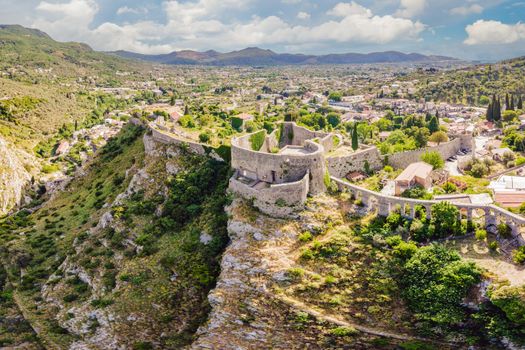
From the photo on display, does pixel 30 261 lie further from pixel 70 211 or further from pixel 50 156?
pixel 50 156

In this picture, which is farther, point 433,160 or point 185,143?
point 185,143

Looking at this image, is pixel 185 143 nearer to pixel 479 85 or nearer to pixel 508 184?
pixel 508 184

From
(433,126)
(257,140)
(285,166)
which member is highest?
(257,140)

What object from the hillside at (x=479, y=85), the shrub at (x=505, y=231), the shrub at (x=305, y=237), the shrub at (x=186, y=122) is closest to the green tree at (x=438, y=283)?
the shrub at (x=505, y=231)

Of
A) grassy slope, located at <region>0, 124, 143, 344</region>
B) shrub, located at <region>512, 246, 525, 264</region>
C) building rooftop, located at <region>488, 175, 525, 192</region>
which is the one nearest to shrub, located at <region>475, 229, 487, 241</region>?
shrub, located at <region>512, 246, 525, 264</region>

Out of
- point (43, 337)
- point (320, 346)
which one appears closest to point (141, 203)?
point (43, 337)

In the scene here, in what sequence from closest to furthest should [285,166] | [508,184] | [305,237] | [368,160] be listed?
1. [305,237]
2. [285,166]
3. [508,184]
4. [368,160]

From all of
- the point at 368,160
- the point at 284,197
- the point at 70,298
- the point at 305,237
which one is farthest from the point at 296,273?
the point at 70,298
